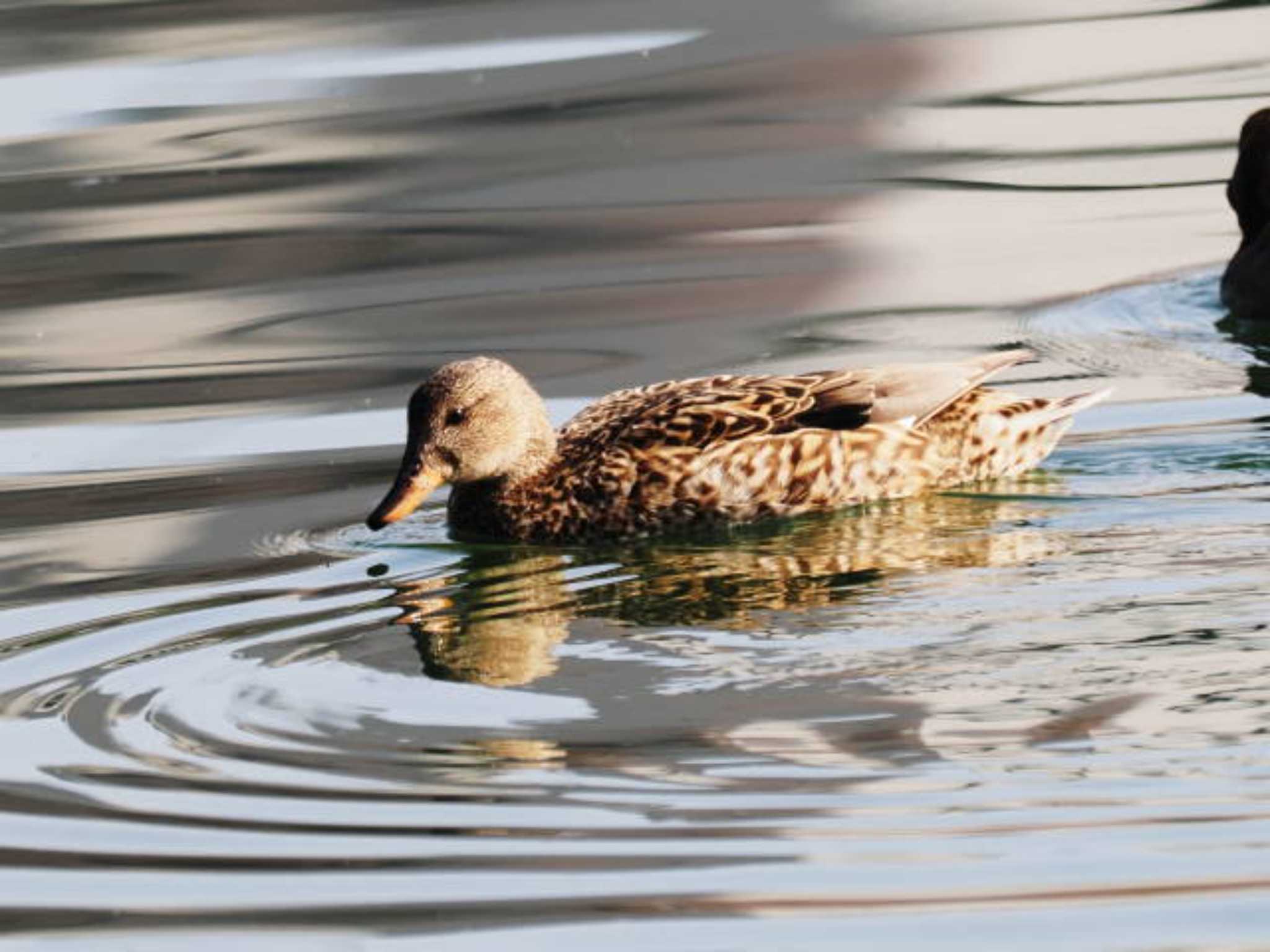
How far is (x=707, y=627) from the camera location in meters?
8.47

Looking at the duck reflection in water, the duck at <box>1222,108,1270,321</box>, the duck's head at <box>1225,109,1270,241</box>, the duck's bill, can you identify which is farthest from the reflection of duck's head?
the duck's head at <box>1225,109,1270,241</box>

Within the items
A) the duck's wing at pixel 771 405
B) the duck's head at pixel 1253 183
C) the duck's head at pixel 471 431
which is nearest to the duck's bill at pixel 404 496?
the duck's head at pixel 471 431

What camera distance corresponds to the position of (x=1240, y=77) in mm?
16531

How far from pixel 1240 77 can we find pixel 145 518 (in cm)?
808

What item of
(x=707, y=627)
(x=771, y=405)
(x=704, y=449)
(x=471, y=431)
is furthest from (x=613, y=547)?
(x=707, y=627)

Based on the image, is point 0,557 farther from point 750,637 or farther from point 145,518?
point 750,637

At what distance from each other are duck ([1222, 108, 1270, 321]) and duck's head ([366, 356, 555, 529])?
3.49 meters

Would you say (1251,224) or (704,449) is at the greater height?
(1251,224)

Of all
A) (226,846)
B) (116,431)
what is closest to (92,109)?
(116,431)

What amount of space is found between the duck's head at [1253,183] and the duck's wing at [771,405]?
3.18m

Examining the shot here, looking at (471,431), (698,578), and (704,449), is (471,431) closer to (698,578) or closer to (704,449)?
(704,449)

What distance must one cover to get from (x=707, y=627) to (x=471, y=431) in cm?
182

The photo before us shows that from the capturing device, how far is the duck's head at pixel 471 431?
32.7 feet

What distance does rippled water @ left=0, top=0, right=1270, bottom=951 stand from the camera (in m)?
6.52
